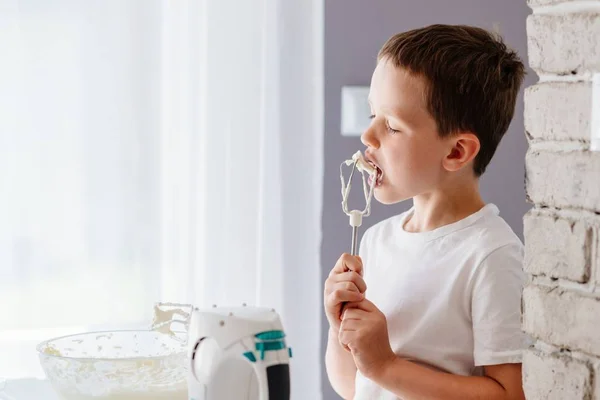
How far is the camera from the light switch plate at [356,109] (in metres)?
2.16

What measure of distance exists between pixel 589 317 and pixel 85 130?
1.36 meters

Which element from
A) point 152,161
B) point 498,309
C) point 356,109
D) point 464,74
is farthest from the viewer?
point 356,109

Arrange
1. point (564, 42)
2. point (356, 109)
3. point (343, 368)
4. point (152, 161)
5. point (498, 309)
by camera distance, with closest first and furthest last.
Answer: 1. point (564, 42)
2. point (498, 309)
3. point (343, 368)
4. point (152, 161)
5. point (356, 109)

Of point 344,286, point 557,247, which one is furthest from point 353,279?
point 557,247

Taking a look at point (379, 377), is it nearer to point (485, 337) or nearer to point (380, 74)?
point (485, 337)

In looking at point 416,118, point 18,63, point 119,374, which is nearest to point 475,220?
point 416,118

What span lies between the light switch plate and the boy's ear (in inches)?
36.2

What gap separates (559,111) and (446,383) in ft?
1.35

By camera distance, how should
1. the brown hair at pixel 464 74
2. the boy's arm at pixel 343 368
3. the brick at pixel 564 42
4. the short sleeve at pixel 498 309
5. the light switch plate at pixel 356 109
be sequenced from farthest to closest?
the light switch plate at pixel 356 109 < the boy's arm at pixel 343 368 < the brown hair at pixel 464 74 < the short sleeve at pixel 498 309 < the brick at pixel 564 42

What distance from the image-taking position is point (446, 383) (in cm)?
114

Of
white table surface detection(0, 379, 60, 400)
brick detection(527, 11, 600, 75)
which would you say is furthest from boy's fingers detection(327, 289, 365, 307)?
white table surface detection(0, 379, 60, 400)

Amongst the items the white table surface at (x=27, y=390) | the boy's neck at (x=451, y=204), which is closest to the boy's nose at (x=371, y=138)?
the boy's neck at (x=451, y=204)

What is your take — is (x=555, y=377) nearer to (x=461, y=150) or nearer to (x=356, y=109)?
(x=461, y=150)

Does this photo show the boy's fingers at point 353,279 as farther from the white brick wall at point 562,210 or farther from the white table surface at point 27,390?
the white table surface at point 27,390
